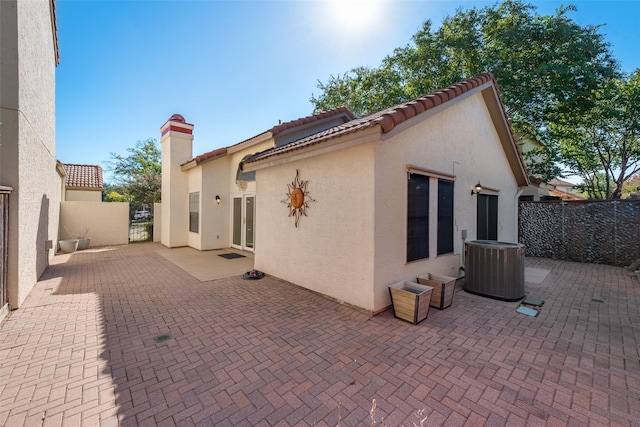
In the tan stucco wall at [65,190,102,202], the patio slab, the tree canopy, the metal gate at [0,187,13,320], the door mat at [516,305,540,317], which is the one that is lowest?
the door mat at [516,305,540,317]

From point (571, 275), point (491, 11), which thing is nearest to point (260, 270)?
point (571, 275)

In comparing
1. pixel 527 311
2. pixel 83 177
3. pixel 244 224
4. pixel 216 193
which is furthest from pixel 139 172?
pixel 527 311

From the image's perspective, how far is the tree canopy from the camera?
587 inches

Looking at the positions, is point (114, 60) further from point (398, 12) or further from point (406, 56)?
point (406, 56)

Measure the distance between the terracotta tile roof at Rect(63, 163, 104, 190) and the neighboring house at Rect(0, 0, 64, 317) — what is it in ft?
59.7

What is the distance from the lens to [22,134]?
6469mm

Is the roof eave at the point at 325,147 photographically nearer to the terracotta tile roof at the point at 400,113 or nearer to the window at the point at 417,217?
the terracotta tile roof at the point at 400,113

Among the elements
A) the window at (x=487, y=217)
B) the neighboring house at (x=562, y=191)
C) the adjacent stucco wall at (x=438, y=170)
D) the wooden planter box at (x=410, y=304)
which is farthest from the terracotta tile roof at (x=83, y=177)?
the neighboring house at (x=562, y=191)

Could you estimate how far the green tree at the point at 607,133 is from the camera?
14.7m

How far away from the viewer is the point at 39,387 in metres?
3.57

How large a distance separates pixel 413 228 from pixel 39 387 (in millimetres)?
7361

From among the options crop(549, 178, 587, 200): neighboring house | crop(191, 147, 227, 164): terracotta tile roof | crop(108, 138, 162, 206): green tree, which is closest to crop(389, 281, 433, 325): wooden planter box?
crop(191, 147, 227, 164): terracotta tile roof

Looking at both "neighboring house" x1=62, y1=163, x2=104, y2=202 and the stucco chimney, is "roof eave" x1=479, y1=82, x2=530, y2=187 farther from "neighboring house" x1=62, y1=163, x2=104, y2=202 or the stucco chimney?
"neighboring house" x1=62, y1=163, x2=104, y2=202

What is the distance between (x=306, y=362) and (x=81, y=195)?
28823 millimetres
